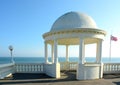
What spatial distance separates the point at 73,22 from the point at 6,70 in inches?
307

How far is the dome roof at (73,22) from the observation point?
46.6 ft

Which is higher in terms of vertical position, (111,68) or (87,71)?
(87,71)

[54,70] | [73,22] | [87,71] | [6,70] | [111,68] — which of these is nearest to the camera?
[87,71]

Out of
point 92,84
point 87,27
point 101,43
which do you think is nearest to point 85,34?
point 87,27

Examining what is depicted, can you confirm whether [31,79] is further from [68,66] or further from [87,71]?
[68,66]

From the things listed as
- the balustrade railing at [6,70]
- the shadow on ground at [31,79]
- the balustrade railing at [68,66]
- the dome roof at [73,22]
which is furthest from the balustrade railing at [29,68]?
the dome roof at [73,22]

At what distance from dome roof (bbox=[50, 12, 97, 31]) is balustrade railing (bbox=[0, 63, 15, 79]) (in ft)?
19.4

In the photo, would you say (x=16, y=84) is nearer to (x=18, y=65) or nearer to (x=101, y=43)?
(x=18, y=65)

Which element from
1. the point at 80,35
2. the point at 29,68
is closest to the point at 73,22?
the point at 80,35

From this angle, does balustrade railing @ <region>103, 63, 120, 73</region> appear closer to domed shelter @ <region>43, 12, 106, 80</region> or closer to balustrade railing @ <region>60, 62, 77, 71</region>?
domed shelter @ <region>43, 12, 106, 80</region>

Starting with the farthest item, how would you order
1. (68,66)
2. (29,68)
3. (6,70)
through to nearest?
(68,66) < (29,68) < (6,70)

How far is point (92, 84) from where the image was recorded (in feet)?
37.7

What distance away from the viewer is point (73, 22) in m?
14.4

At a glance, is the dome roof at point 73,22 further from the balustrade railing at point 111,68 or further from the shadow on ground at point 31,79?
the balustrade railing at point 111,68
